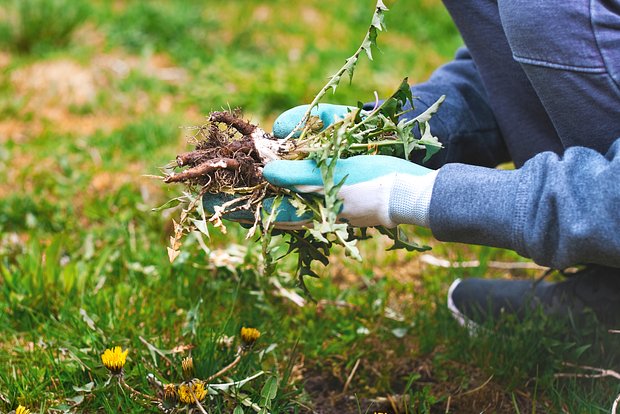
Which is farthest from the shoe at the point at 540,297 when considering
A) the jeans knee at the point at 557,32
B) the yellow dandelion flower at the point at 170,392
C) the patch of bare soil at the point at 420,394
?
the yellow dandelion flower at the point at 170,392

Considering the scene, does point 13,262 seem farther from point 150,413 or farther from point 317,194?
point 317,194

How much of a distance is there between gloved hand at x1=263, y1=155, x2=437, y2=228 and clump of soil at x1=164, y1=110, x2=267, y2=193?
100 mm

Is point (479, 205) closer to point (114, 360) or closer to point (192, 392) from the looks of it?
point (192, 392)

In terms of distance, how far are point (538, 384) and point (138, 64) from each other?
9.39 feet

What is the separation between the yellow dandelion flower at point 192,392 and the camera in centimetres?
152

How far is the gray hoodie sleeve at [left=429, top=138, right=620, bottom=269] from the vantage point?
1.36m

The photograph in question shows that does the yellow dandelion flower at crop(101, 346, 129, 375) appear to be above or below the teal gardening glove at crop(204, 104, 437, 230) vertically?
below

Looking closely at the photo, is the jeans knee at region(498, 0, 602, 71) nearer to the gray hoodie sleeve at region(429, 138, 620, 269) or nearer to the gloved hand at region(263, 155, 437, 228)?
the gray hoodie sleeve at region(429, 138, 620, 269)

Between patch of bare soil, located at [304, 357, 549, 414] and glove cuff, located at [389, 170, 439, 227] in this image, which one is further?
patch of bare soil, located at [304, 357, 549, 414]

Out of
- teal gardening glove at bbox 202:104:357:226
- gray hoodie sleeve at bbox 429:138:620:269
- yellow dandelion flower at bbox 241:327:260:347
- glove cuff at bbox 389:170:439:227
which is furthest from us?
yellow dandelion flower at bbox 241:327:260:347

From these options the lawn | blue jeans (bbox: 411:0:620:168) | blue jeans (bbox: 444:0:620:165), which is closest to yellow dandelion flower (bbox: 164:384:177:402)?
the lawn

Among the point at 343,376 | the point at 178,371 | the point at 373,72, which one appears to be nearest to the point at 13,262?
the point at 178,371

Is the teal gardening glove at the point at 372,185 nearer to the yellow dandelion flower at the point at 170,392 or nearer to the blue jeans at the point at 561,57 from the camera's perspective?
the blue jeans at the point at 561,57

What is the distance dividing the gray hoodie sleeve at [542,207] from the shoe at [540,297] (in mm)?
641
